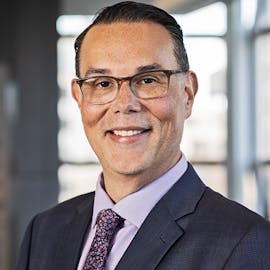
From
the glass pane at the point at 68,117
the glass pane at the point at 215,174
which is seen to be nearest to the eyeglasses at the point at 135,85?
the glass pane at the point at 68,117

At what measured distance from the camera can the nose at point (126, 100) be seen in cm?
173

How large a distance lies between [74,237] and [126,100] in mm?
419

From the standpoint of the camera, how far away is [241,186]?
8844 mm

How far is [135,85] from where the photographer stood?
1736 millimetres

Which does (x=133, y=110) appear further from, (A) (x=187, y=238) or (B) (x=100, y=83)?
(A) (x=187, y=238)

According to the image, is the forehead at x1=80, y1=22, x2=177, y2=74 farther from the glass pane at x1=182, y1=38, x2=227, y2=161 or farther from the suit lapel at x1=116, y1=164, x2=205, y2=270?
the glass pane at x1=182, y1=38, x2=227, y2=161

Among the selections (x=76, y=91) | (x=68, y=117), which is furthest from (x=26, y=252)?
(x=68, y=117)

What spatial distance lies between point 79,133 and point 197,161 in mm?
1359

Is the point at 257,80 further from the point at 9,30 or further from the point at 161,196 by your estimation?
the point at 161,196

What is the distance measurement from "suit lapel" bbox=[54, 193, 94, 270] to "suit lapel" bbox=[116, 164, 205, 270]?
7.3 inches

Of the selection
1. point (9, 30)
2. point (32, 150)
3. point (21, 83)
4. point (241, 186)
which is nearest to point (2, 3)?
point (9, 30)

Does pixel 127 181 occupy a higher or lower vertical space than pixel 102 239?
higher

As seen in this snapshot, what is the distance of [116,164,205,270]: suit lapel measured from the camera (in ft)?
5.72

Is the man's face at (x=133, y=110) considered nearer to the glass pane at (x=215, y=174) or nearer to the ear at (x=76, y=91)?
the ear at (x=76, y=91)
